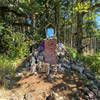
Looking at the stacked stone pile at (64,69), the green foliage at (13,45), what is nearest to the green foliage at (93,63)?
the stacked stone pile at (64,69)

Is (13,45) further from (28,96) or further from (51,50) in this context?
(28,96)

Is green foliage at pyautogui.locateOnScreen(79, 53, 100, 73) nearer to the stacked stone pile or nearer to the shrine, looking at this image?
the stacked stone pile

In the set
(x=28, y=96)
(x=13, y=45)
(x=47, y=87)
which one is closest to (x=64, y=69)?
(x=47, y=87)

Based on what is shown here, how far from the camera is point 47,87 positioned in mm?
2820

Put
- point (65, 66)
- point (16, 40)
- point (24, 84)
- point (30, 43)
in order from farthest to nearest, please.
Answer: point (30, 43)
point (16, 40)
point (65, 66)
point (24, 84)

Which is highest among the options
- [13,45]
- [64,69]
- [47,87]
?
[13,45]

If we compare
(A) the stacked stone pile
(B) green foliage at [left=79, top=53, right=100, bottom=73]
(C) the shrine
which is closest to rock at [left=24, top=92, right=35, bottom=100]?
(A) the stacked stone pile

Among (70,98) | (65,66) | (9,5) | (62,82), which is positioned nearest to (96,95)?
(70,98)

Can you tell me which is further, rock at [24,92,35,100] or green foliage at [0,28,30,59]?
green foliage at [0,28,30,59]

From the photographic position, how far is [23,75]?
11.7 feet

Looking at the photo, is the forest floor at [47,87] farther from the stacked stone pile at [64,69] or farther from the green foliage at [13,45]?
the green foliage at [13,45]

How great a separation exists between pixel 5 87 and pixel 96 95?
291 centimetres

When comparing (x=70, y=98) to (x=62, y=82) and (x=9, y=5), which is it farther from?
(x=9, y=5)

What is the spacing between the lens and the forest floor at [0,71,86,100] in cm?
247
